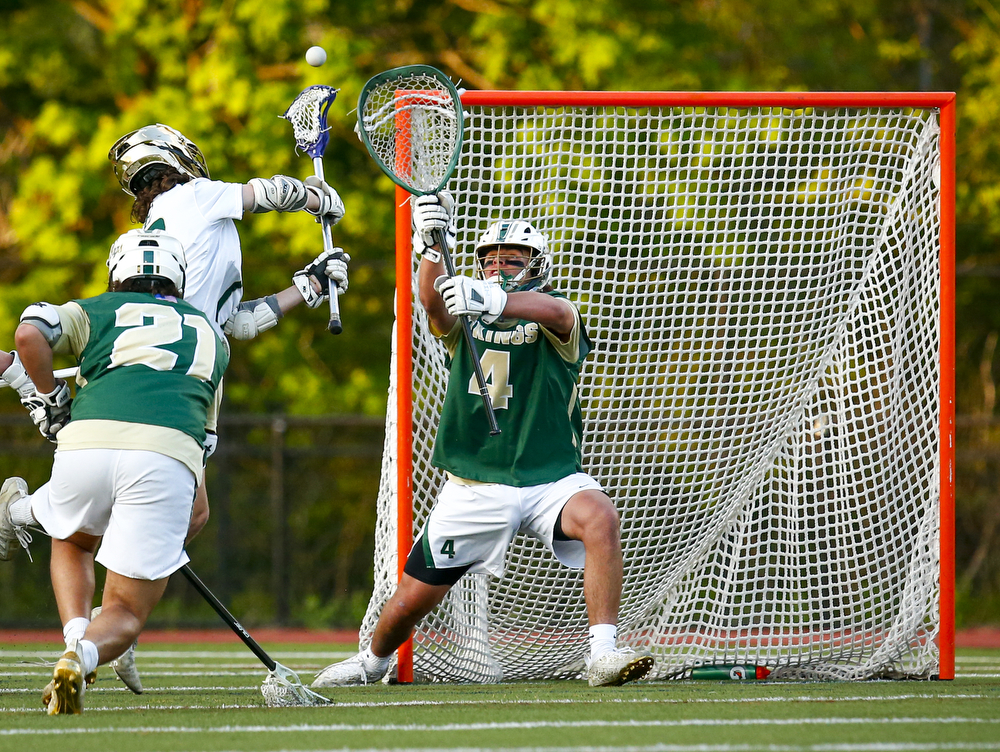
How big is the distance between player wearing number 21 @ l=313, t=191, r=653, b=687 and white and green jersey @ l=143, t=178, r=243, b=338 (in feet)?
2.49

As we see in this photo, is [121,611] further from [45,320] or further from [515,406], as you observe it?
[515,406]

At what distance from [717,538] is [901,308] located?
1259mm

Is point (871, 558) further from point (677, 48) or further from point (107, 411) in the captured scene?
point (677, 48)

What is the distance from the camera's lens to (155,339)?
14.2ft

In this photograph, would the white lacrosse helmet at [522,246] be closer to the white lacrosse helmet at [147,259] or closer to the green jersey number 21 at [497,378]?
the green jersey number 21 at [497,378]

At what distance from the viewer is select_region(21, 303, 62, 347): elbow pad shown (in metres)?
4.26

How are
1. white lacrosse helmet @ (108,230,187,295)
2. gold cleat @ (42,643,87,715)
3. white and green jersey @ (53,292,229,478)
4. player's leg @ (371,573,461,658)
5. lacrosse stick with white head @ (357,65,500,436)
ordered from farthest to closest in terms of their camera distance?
lacrosse stick with white head @ (357,65,500,436)
player's leg @ (371,573,461,658)
white lacrosse helmet @ (108,230,187,295)
white and green jersey @ (53,292,229,478)
gold cleat @ (42,643,87,715)

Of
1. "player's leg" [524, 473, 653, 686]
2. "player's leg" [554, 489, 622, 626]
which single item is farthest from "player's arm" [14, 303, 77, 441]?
"player's leg" [554, 489, 622, 626]

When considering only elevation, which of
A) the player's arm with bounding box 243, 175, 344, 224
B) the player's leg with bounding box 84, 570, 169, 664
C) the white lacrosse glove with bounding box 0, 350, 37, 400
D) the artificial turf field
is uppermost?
the player's arm with bounding box 243, 175, 344, 224

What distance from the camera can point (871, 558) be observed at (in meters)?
5.98

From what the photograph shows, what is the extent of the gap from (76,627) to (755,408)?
10.0 ft

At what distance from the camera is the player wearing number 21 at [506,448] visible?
4984 millimetres

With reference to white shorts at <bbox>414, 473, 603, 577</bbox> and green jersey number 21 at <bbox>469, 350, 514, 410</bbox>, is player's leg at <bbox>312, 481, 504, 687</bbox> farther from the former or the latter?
green jersey number 21 at <bbox>469, 350, 514, 410</bbox>

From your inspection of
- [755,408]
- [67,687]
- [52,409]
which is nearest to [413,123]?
[52,409]
